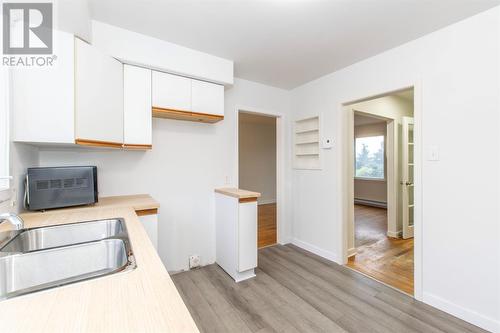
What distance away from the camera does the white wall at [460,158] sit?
1.60 meters

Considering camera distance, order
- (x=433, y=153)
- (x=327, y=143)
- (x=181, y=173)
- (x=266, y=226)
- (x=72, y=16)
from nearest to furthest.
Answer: (x=72, y=16) < (x=433, y=153) < (x=181, y=173) < (x=327, y=143) < (x=266, y=226)

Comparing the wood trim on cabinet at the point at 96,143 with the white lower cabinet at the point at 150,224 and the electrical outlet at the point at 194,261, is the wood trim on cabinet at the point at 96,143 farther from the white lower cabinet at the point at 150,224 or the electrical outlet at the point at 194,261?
the electrical outlet at the point at 194,261

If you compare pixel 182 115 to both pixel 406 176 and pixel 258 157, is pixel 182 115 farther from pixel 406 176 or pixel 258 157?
pixel 258 157

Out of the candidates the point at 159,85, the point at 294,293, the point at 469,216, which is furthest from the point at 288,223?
the point at 159,85

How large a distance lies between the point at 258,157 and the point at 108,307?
6046mm

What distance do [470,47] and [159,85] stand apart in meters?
2.59

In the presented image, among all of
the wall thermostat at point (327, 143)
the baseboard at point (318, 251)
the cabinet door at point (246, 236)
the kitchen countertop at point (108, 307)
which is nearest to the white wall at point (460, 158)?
the wall thermostat at point (327, 143)

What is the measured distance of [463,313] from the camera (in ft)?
5.63

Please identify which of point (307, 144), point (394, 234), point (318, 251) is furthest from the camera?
point (394, 234)

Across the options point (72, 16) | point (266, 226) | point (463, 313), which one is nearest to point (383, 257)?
point (463, 313)

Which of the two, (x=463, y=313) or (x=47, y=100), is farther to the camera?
(x=463, y=313)

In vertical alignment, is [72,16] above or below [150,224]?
above

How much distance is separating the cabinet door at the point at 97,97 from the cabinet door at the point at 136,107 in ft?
0.15

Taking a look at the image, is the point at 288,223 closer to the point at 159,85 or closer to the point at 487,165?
the point at 487,165
